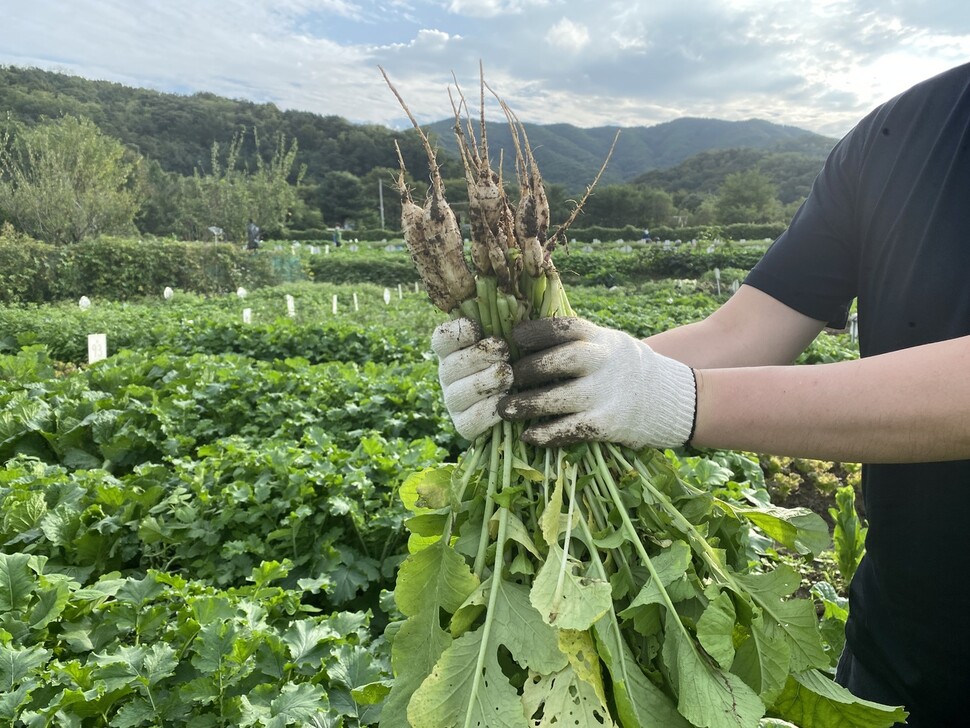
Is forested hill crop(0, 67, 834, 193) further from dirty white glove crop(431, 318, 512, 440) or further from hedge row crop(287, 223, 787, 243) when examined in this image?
dirty white glove crop(431, 318, 512, 440)

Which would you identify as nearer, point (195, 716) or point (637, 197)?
point (195, 716)

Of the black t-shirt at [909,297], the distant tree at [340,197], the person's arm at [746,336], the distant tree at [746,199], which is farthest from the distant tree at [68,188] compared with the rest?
the distant tree at [746,199]

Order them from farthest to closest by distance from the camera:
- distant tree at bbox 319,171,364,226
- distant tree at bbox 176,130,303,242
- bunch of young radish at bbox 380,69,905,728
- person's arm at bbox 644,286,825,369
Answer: distant tree at bbox 319,171,364,226, distant tree at bbox 176,130,303,242, person's arm at bbox 644,286,825,369, bunch of young radish at bbox 380,69,905,728

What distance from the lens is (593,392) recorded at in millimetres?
1299

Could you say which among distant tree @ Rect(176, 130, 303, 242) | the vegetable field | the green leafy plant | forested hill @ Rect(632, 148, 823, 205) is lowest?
the green leafy plant

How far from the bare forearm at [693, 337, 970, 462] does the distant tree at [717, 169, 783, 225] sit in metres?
58.0

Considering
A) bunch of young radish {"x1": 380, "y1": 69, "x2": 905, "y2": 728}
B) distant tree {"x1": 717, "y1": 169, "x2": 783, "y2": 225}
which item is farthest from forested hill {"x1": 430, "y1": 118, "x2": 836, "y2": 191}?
bunch of young radish {"x1": 380, "y1": 69, "x2": 905, "y2": 728}

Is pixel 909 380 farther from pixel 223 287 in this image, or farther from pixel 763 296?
pixel 223 287

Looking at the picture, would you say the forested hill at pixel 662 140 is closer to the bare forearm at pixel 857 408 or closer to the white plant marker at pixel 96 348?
the white plant marker at pixel 96 348

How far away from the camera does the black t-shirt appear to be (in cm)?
144

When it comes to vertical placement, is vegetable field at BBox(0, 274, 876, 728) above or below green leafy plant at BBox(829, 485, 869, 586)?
above

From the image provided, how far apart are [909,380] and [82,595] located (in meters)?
2.45

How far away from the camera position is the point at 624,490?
1244mm

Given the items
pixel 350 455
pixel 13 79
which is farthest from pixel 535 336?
pixel 13 79
